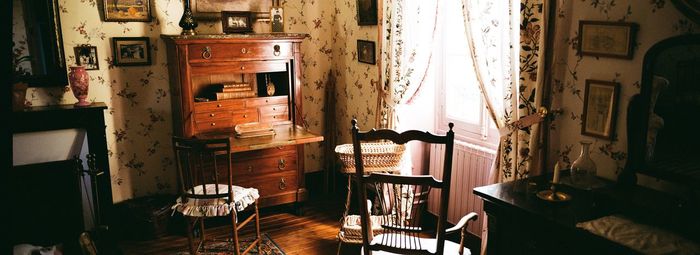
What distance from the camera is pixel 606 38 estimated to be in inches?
89.2

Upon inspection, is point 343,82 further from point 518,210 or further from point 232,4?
point 518,210

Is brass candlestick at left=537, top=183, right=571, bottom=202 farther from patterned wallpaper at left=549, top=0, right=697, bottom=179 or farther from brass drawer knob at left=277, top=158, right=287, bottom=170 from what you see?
brass drawer knob at left=277, top=158, right=287, bottom=170

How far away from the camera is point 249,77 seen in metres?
4.38

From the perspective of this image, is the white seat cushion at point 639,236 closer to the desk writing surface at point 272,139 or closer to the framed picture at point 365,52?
the desk writing surface at point 272,139

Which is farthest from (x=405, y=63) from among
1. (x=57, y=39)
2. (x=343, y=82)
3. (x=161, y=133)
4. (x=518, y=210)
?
(x=57, y=39)

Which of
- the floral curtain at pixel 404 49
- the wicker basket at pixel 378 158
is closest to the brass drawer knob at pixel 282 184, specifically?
the wicker basket at pixel 378 158

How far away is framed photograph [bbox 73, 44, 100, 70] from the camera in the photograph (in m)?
3.82

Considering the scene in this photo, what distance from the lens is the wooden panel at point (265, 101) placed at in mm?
4117

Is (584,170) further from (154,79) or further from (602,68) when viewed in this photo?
(154,79)

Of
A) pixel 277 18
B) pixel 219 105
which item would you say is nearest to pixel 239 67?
pixel 219 105

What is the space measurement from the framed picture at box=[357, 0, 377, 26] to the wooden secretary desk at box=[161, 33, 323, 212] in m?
0.50

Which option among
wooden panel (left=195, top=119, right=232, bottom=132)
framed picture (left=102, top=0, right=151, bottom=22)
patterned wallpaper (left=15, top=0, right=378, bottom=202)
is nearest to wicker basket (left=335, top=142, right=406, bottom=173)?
patterned wallpaper (left=15, top=0, right=378, bottom=202)

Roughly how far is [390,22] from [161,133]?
212cm

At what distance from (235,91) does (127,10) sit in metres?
1.03
